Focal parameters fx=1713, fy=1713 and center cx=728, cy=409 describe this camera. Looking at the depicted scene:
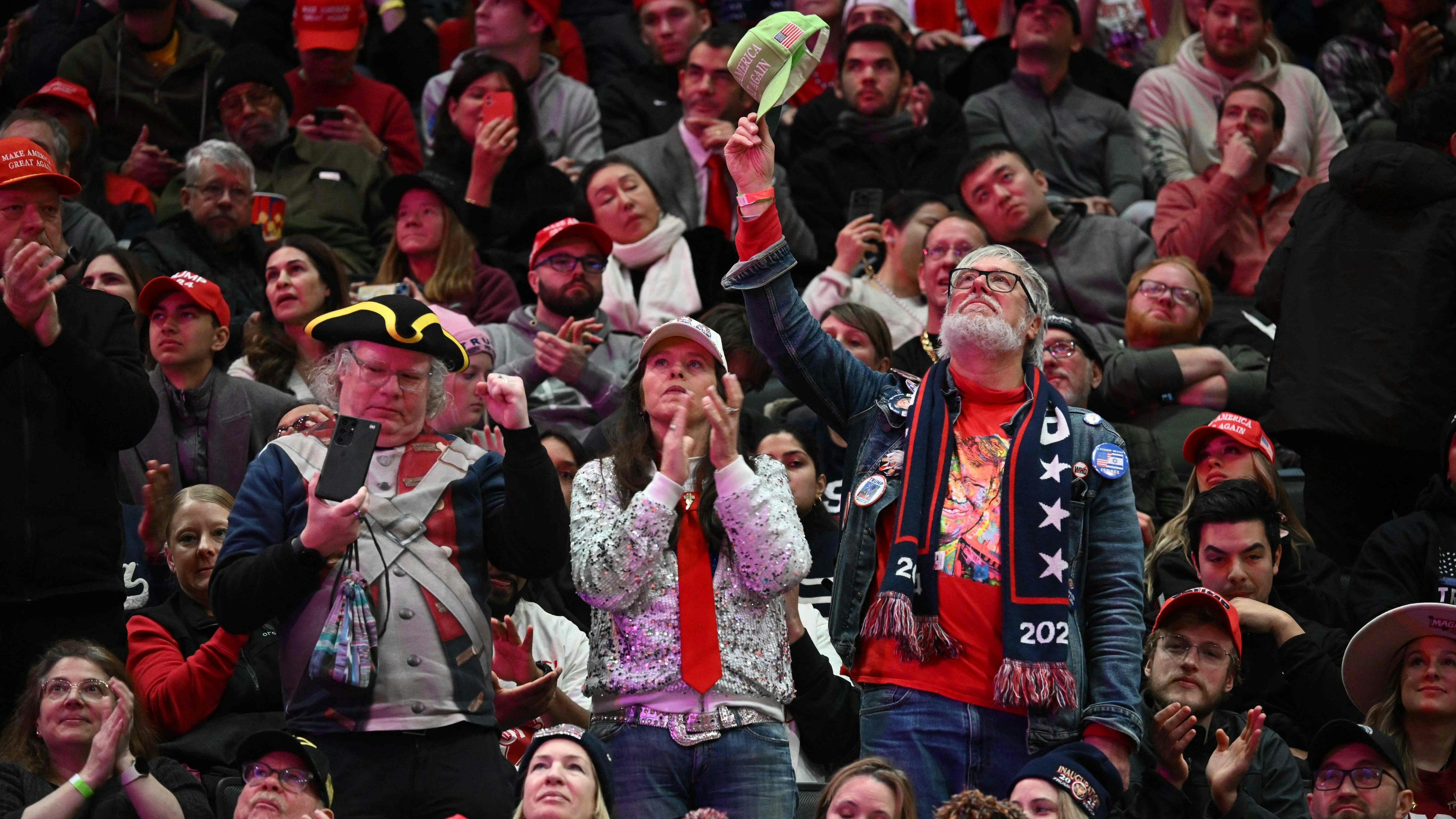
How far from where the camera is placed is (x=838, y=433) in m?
6.35

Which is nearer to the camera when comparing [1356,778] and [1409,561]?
[1356,778]

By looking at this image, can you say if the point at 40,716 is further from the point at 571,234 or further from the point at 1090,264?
the point at 1090,264

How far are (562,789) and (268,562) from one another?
840 mm

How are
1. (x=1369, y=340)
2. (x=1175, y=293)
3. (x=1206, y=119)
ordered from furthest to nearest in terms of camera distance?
(x=1206, y=119) < (x=1175, y=293) < (x=1369, y=340)

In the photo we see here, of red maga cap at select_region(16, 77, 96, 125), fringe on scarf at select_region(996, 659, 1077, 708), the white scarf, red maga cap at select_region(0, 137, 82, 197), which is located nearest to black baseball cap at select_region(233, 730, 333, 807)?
fringe on scarf at select_region(996, 659, 1077, 708)

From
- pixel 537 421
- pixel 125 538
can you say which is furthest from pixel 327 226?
pixel 125 538

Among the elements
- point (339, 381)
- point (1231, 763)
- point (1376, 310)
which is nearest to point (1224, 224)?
point (1376, 310)

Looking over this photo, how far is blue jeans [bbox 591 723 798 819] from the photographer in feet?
13.2

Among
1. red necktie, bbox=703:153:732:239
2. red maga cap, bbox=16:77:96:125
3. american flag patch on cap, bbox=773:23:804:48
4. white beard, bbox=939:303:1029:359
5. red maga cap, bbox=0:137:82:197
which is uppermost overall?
red maga cap, bbox=16:77:96:125

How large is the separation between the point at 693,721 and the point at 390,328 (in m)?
1.19

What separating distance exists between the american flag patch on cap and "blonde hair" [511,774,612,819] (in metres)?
1.88

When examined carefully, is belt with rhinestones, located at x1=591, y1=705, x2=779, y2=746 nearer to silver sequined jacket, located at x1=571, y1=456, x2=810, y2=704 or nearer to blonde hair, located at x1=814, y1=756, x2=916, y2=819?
silver sequined jacket, located at x1=571, y1=456, x2=810, y2=704

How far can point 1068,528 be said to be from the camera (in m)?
4.05

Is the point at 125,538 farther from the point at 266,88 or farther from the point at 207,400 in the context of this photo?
the point at 266,88
